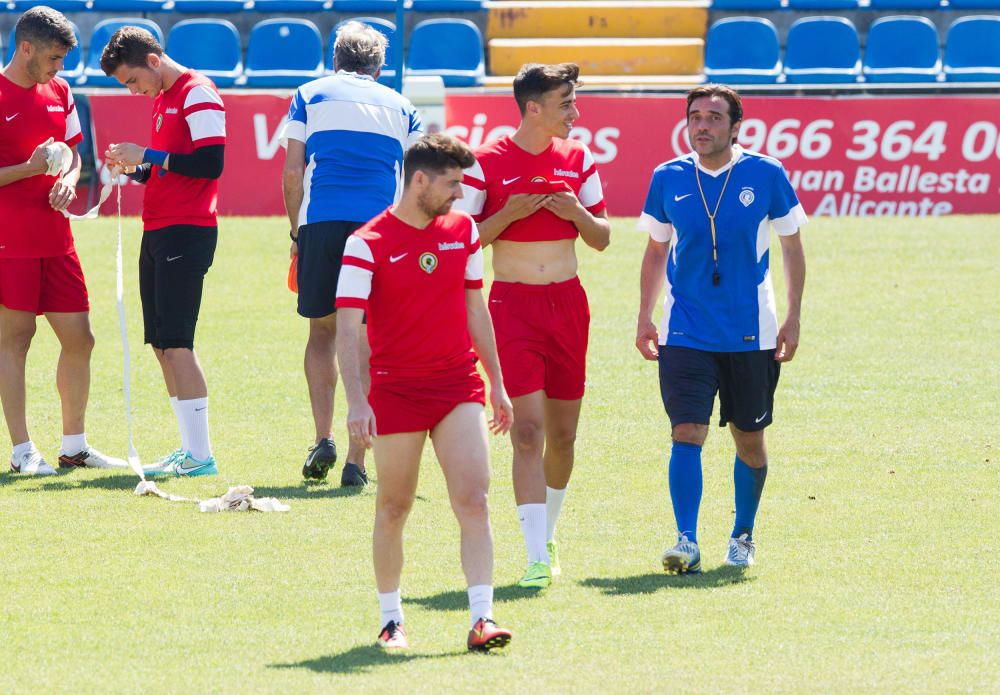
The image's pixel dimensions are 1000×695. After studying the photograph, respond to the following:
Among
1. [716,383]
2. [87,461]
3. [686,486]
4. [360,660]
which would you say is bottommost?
[87,461]

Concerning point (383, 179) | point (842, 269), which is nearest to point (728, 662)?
point (383, 179)

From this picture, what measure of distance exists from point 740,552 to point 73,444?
411cm

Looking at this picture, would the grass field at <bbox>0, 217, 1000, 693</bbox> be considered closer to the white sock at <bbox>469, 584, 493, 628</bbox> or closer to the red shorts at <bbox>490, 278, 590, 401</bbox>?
the white sock at <bbox>469, 584, 493, 628</bbox>

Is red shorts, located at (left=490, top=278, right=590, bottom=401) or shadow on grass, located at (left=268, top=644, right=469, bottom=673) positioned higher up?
red shorts, located at (left=490, top=278, right=590, bottom=401)

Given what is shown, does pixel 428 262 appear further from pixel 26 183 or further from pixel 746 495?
pixel 26 183

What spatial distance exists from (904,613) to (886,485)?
7.99ft

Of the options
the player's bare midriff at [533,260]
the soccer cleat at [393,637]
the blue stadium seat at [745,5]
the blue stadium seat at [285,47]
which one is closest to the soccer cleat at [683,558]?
the player's bare midriff at [533,260]

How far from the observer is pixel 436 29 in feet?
71.1

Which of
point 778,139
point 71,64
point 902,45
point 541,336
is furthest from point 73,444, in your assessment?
point 902,45

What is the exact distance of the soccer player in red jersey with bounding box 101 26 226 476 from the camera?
8.52 metres

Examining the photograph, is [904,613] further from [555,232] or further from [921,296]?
[921,296]

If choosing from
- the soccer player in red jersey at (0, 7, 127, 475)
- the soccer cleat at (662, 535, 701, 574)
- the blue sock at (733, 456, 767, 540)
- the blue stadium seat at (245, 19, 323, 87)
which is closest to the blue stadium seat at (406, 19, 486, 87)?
the blue stadium seat at (245, 19, 323, 87)

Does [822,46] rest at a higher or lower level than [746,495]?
higher

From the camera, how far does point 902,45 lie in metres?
21.5
